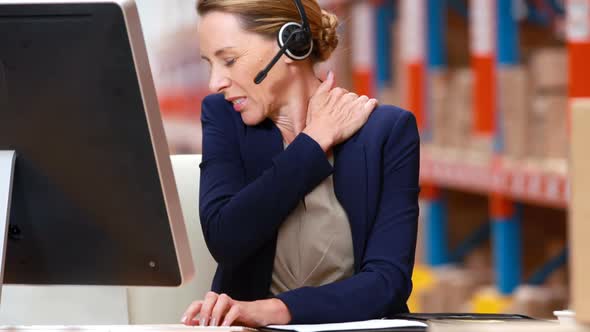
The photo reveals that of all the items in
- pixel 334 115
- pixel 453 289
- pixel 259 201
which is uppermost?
pixel 334 115

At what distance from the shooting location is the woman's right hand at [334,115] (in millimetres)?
1748

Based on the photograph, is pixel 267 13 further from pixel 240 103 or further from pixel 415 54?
pixel 415 54

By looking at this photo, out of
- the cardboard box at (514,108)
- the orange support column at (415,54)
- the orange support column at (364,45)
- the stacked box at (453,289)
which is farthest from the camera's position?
the orange support column at (364,45)

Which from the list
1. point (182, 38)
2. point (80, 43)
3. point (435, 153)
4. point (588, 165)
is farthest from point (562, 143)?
point (182, 38)

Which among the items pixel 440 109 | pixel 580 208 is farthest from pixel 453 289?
pixel 580 208

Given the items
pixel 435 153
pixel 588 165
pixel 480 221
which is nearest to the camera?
pixel 588 165

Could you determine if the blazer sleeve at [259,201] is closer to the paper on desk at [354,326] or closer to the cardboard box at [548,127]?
the paper on desk at [354,326]

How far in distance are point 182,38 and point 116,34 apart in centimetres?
785

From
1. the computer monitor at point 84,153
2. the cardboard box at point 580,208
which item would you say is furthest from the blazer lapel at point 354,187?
the cardboard box at point 580,208

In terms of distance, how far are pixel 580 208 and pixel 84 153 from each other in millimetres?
635

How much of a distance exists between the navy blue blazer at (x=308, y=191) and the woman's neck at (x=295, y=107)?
20 millimetres

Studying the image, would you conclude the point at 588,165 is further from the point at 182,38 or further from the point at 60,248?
the point at 182,38

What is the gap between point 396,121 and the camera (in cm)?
181

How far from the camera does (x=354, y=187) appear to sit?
5.87 ft
